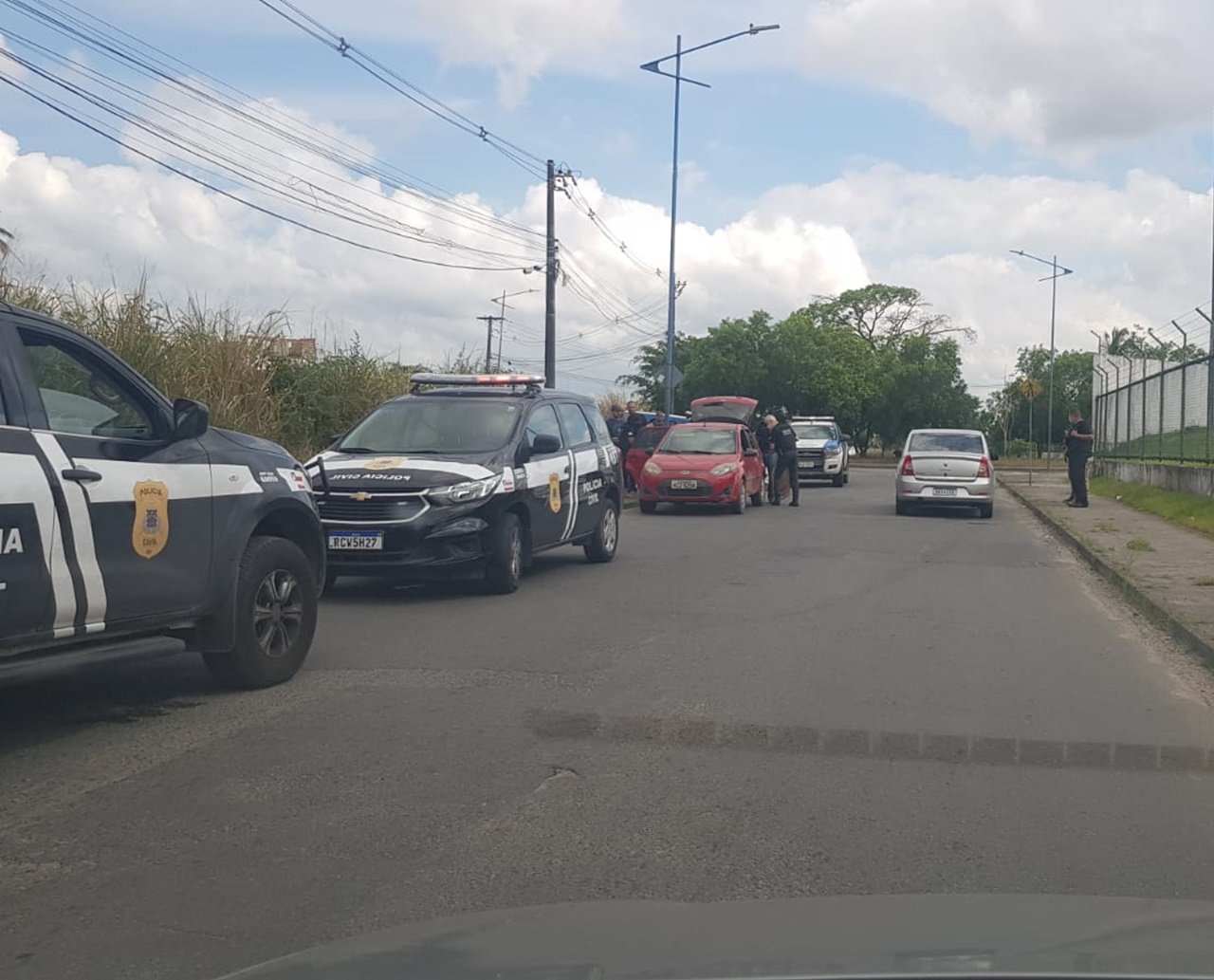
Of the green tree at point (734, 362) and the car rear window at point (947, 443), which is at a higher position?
the green tree at point (734, 362)

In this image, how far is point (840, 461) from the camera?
35.1 metres

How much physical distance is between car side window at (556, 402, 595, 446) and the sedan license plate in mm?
3020

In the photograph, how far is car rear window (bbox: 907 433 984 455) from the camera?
932 inches

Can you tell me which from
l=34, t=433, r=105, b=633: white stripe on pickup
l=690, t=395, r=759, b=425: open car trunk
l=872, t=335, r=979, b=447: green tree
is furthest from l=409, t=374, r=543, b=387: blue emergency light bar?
l=872, t=335, r=979, b=447: green tree

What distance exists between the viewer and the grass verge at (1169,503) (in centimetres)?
1978

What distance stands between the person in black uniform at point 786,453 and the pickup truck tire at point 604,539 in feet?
35.9

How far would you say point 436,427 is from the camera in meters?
12.5

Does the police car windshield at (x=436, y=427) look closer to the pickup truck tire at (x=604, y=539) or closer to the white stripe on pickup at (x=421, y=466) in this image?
the white stripe on pickup at (x=421, y=466)

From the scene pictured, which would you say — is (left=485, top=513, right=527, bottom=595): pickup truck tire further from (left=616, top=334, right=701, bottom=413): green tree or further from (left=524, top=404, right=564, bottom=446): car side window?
(left=616, top=334, right=701, bottom=413): green tree

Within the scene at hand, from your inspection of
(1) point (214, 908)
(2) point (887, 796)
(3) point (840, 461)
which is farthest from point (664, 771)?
(3) point (840, 461)

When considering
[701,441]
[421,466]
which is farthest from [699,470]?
[421,466]

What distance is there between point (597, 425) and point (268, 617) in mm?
7340

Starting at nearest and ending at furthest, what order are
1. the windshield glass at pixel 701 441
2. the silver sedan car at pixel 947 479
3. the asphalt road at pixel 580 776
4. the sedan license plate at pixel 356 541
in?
the asphalt road at pixel 580 776
the sedan license plate at pixel 356 541
the silver sedan car at pixel 947 479
the windshield glass at pixel 701 441

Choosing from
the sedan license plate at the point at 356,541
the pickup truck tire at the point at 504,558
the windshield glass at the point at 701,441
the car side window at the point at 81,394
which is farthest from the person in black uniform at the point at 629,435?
the car side window at the point at 81,394
